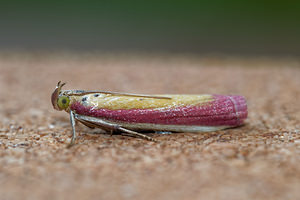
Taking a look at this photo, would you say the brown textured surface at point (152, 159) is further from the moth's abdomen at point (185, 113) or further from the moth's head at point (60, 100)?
the moth's head at point (60, 100)

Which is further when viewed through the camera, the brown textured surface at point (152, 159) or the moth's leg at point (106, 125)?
the moth's leg at point (106, 125)

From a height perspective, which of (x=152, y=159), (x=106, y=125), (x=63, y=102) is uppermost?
(x=63, y=102)

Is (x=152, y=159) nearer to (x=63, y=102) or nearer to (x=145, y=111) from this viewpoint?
(x=145, y=111)

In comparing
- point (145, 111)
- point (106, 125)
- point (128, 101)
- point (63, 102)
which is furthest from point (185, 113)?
point (63, 102)

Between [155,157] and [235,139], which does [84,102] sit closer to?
[155,157]

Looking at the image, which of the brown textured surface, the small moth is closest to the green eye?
the small moth

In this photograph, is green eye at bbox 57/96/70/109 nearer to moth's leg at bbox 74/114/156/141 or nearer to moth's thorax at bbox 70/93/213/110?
moth's thorax at bbox 70/93/213/110

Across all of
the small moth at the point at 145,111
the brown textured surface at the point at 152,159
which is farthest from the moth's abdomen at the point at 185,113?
the brown textured surface at the point at 152,159
